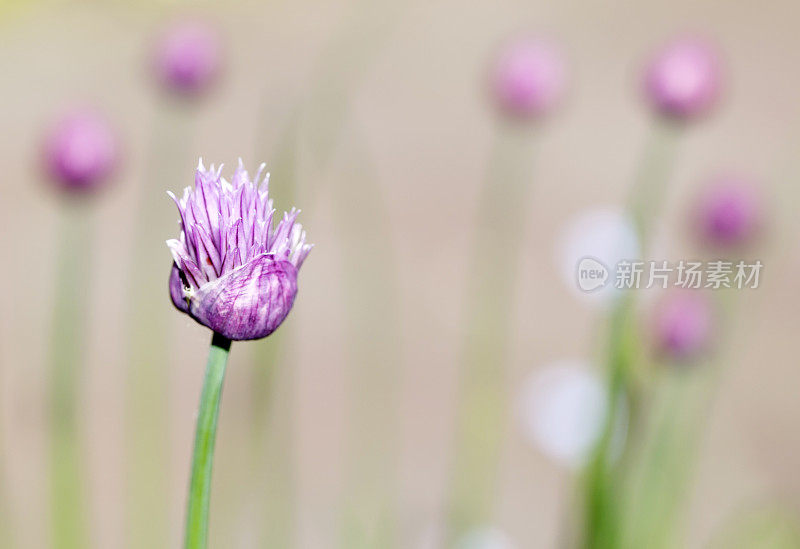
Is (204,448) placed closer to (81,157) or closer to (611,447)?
(611,447)

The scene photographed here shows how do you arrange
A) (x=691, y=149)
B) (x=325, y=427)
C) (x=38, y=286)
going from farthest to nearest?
(x=691, y=149)
(x=38, y=286)
(x=325, y=427)

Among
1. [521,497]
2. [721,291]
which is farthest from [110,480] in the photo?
[721,291]

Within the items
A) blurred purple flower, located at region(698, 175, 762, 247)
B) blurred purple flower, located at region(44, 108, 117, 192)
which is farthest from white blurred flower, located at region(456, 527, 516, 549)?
blurred purple flower, located at region(44, 108, 117, 192)

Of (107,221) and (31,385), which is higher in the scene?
(107,221)

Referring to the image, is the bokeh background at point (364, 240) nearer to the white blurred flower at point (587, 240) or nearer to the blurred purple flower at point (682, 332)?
the white blurred flower at point (587, 240)

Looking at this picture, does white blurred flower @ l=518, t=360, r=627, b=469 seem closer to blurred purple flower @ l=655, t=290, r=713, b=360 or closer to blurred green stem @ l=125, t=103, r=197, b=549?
blurred purple flower @ l=655, t=290, r=713, b=360

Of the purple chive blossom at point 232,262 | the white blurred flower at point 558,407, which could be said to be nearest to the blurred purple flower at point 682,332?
the white blurred flower at point 558,407

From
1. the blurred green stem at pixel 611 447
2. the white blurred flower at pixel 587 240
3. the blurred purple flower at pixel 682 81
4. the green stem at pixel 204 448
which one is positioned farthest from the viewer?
the white blurred flower at pixel 587 240

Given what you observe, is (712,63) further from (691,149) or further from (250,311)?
(691,149)
